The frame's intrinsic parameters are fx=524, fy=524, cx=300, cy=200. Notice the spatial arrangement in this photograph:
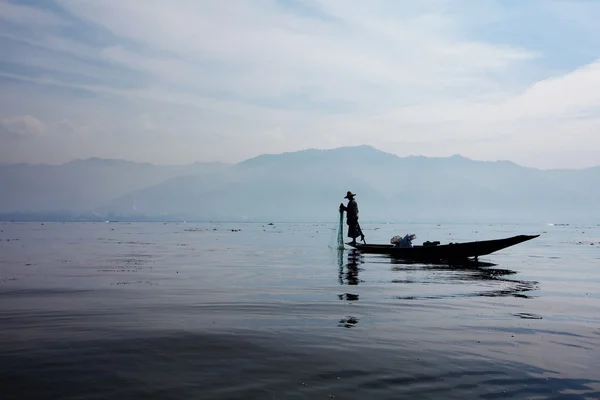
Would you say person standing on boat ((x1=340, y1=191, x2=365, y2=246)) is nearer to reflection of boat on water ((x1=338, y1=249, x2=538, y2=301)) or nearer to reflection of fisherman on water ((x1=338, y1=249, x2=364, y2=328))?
reflection of boat on water ((x1=338, y1=249, x2=538, y2=301))

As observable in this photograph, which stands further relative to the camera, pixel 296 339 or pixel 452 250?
pixel 452 250

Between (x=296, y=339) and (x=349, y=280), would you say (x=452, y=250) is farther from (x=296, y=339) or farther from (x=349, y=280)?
(x=296, y=339)

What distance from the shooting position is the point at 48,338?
36.1 feet

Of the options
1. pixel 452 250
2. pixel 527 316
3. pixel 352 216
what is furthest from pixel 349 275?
pixel 352 216

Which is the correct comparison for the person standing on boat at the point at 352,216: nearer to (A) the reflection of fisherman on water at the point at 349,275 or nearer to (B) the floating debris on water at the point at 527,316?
(A) the reflection of fisherman on water at the point at 349,275

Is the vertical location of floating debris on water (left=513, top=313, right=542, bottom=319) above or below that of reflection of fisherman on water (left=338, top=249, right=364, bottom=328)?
below

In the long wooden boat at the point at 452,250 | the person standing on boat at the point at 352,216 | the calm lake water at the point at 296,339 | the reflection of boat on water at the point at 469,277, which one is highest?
the person standing on boat at the point at 352,216

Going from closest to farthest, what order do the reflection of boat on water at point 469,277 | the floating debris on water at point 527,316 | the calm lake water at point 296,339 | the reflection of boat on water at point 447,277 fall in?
the calm lake water at point 296,339, the floating debris on water at point 527,316, the reflection of boat on water at point 447,277, the reflection of boat on water at point 469,277

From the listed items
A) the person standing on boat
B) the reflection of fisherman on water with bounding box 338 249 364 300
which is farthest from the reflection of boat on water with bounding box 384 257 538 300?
the person standing on boat

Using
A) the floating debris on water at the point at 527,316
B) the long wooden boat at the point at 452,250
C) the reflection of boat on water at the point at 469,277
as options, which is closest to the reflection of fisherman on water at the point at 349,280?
the reflection of boat on water at the point at 469,277

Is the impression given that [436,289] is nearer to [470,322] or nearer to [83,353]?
[470,322]

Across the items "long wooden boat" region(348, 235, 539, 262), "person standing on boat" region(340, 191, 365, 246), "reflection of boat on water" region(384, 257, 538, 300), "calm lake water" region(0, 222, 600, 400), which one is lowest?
"reflection of boat on water" region(384, 257, 538, 300)

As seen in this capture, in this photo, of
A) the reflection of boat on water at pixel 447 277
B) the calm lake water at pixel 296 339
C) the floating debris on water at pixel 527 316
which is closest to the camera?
the calm lake water at pixel 296 339

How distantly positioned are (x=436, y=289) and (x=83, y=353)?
13.5 meters
